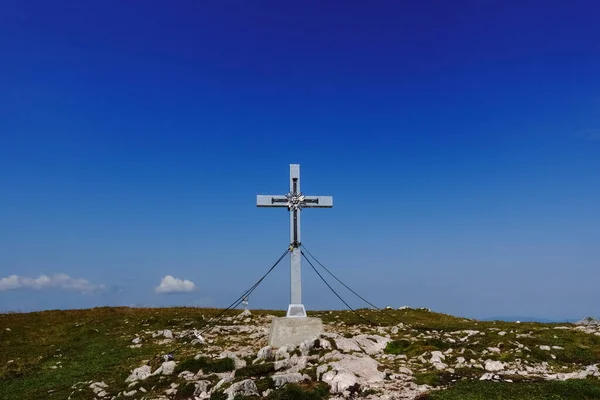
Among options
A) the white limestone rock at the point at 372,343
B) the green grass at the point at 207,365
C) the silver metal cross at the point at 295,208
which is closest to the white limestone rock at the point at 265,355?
the green grass at the point at 207,365

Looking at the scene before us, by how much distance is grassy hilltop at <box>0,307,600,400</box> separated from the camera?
14297mm

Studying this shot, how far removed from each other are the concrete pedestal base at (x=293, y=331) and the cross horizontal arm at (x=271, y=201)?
5442 mm

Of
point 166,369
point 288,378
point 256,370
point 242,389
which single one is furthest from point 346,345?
point 166,369

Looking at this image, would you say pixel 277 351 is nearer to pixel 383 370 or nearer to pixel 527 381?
pixel 383 370

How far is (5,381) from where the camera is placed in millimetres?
20469

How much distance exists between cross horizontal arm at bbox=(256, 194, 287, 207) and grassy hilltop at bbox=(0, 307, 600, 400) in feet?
22.2

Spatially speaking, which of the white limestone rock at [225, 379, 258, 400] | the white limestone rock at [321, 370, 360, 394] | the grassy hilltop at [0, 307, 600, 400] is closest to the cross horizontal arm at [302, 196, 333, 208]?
the grassy hilltop at [0, 307, 600, 400]

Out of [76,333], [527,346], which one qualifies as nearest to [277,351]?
[527,346]

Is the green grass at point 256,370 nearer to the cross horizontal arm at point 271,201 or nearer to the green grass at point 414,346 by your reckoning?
the green grass at point 414,346

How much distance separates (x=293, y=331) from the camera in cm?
2066

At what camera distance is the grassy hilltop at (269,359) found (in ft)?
46.9

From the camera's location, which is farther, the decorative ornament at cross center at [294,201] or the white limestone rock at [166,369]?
the decorative ornament at cross center at [294,201]

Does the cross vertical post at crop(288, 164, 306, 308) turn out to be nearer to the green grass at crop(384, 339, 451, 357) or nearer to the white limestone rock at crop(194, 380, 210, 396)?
the green grass at crop(384, 339, 451, 357)

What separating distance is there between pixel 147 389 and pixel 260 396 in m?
4.78
